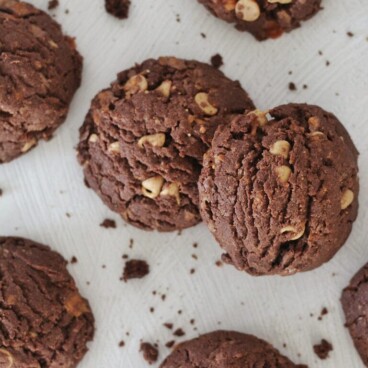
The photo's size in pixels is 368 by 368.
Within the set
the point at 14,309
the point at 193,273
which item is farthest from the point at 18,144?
the point at 193,273

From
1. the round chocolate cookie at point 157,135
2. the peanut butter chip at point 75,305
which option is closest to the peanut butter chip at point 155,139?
the round chocolate cookie at point 157,135

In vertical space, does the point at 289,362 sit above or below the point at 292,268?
below

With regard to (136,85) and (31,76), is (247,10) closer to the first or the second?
(136,85)

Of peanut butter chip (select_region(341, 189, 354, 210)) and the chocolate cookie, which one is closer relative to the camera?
peanut butter chip (select_region(341, 189, 354, 210))

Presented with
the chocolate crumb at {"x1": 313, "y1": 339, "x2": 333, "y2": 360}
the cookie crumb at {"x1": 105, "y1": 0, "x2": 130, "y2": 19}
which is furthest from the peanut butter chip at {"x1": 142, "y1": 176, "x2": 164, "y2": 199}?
the chocolate crumb at {"x1": 313, "y1": 339, "x2": 333, "y2": 360}

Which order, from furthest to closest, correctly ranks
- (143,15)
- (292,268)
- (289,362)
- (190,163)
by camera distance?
(143,15)
(289,362)
(190,163)
(292,268)

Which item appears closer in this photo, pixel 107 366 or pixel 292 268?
pixel 292 268

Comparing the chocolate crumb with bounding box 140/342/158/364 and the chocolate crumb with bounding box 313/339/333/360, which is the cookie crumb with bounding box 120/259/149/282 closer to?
the chocolate crumb with bounding box 140/342/158/364

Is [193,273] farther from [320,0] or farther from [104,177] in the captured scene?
[320,0]
